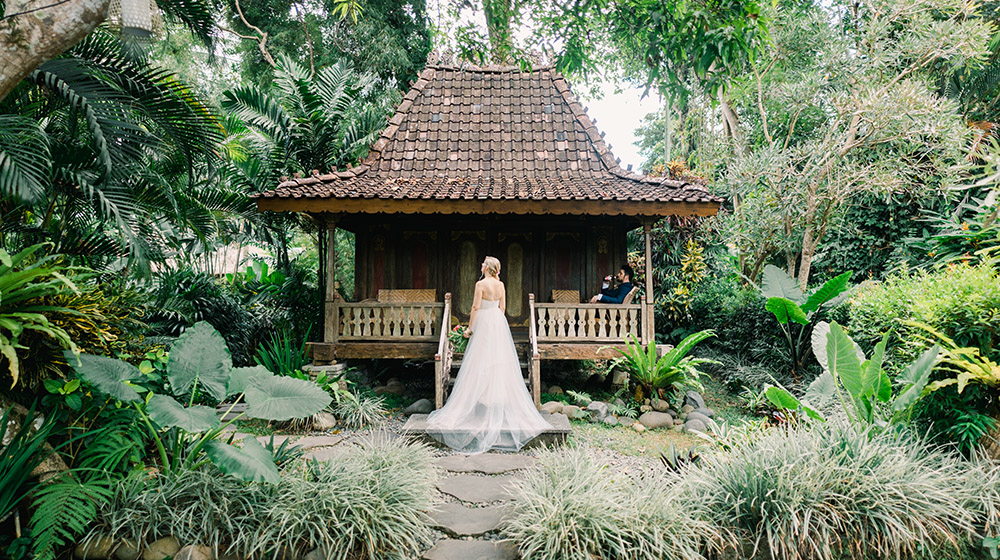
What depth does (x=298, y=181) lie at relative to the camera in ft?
26.1

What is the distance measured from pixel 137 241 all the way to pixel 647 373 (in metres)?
6.46

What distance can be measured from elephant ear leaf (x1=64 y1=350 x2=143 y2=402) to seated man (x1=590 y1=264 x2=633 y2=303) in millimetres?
6549

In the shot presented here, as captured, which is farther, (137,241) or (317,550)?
(137,241)

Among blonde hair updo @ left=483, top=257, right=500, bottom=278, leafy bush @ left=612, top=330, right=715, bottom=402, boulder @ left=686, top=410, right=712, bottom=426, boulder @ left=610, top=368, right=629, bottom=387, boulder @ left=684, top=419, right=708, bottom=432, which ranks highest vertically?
blonde hair updo @ left=483, top=257, right=500, bottom=278

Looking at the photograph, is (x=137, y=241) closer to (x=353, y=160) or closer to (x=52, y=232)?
(x=52, y=232)

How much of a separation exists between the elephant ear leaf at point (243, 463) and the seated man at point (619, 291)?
20.0ft

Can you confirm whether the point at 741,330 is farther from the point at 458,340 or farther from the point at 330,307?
the point at 330,307

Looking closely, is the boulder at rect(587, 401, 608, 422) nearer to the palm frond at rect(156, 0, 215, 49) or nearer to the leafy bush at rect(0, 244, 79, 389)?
the leafy bush at rect(0, 244, 79, 389)

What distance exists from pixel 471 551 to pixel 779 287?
23.6 ft

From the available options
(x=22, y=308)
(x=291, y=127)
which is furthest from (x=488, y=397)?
(x=291, y=127)

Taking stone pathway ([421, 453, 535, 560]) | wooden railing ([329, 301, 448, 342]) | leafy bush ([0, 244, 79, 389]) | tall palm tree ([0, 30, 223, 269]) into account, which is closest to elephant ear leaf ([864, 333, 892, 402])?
stone pathway ([421, 453, 535, 560])

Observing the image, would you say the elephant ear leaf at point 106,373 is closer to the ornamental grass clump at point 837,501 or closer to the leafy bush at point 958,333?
the ornamental grass clump at point 837,501

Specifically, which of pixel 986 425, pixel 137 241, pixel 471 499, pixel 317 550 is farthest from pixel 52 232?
pixel 986 425

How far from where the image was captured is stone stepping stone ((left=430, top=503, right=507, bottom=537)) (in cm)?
413
